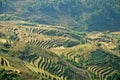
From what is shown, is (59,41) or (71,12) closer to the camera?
(59,41)

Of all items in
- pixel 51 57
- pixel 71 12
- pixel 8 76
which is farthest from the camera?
pixel 71 12

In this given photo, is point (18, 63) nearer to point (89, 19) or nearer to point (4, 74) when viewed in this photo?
point (4, 74)

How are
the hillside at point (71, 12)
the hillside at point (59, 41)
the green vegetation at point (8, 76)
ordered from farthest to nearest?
1. the hillside at point (71, 12)
2. the hillside at point (59, 41)
3. the green vegetation at point (8, 76)

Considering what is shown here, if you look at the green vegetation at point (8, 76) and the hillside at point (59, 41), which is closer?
the green vegetation at point (8, 76)

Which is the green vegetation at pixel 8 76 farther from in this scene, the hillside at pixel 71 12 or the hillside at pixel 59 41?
the hillside at pixel 71 12

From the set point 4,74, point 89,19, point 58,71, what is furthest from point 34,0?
point 4,74

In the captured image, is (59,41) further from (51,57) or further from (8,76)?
(8,76)

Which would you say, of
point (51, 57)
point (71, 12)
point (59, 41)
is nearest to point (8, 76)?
point (51, 57)

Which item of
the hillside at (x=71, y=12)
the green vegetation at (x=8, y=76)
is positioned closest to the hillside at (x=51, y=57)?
the green vegetation at (x=8, y=76)

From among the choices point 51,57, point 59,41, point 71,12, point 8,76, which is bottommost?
point 59,41
